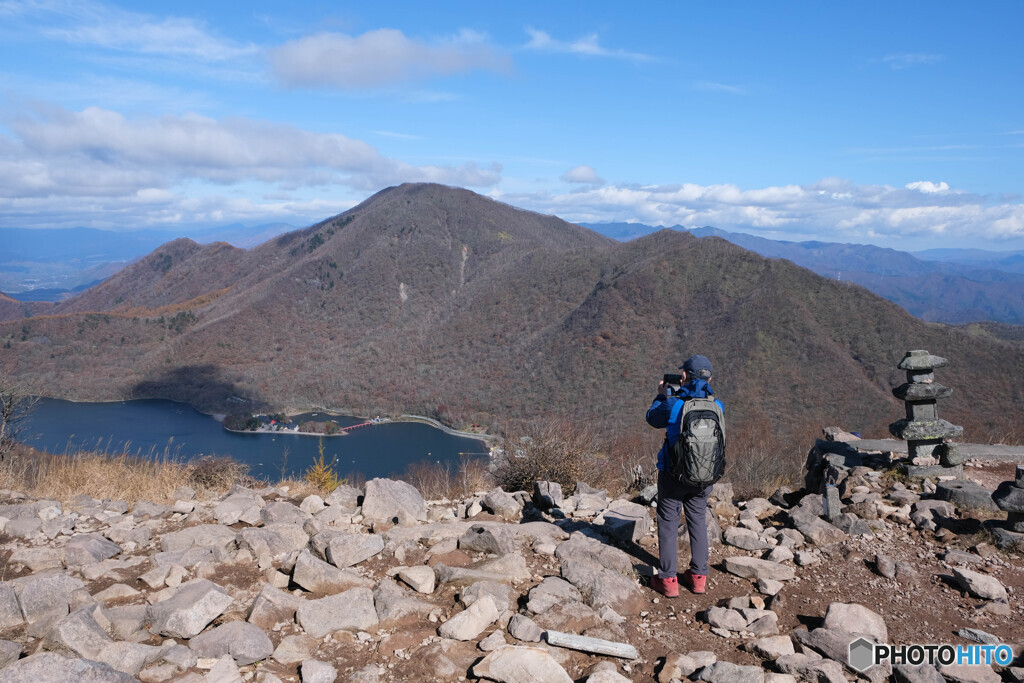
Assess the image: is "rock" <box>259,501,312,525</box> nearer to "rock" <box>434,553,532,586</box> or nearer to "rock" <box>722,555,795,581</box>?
"rock" <box>434,553,532,586</box>

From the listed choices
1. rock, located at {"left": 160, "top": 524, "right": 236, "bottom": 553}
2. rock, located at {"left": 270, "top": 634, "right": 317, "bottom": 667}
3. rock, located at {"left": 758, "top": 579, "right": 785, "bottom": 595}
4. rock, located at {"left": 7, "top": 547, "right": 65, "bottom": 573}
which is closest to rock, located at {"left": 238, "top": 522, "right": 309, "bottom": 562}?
rock, located at {"left": 160, "top": 524, "right": 236, "bottom": 553}

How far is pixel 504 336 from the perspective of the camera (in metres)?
75.8

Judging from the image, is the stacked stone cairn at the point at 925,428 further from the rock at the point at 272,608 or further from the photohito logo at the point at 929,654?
the rock at the point at 272,608

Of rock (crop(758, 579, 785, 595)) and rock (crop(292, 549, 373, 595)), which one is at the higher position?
rock (crop(292, 549, 373, 595))

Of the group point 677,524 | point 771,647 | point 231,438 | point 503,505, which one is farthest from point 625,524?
point 231,438

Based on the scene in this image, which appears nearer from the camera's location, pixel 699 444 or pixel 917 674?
pixel 917 674

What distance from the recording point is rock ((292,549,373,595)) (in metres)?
4.59

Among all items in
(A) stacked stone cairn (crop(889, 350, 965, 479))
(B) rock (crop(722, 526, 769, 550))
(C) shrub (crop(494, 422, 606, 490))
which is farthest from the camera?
(C) shrub (crop(494, 422, 606, 490))

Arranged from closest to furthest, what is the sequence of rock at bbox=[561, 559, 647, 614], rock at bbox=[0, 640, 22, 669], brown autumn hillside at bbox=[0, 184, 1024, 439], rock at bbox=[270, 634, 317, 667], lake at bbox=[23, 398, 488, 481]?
rock at bbox=[0, 640, 22, 669]
rock at bbox=[270, 634, 317, 667]
rock at bbox=[561, 559, 647, 614]
lake at bbox=[23, 398, 488, 481]
brown autumn hillside at bbox=[0, 184, 1024, 439]

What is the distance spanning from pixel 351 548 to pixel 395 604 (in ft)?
3.04

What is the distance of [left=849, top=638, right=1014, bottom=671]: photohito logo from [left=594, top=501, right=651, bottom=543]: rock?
6.64 ft

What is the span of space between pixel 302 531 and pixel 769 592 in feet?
12.9

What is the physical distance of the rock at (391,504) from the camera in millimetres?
6141

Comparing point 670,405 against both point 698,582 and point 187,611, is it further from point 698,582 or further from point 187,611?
point 187,611
